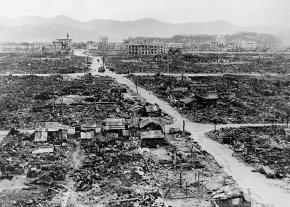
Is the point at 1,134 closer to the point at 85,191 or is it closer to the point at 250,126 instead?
the point at 85,191

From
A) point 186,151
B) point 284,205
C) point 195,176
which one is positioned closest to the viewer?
point 284,205

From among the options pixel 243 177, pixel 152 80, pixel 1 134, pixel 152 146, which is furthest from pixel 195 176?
pixel 152 80

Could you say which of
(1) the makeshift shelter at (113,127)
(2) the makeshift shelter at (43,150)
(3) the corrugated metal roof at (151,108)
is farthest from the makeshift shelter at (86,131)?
(3) the corrugated metal roof at (151,108)

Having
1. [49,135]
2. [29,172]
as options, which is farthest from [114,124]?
[29,172]

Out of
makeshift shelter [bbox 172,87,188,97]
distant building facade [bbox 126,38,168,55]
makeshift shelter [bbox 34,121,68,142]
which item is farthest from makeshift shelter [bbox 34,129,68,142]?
distant building facade [bbox 126,38,168,55]

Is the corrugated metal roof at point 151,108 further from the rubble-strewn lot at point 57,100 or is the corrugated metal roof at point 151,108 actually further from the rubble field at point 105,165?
the rubble-strewn lot at point 57,100

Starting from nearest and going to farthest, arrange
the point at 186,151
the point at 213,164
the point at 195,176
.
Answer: the point at 195,176, the point at 213,164, the point at 186,151
